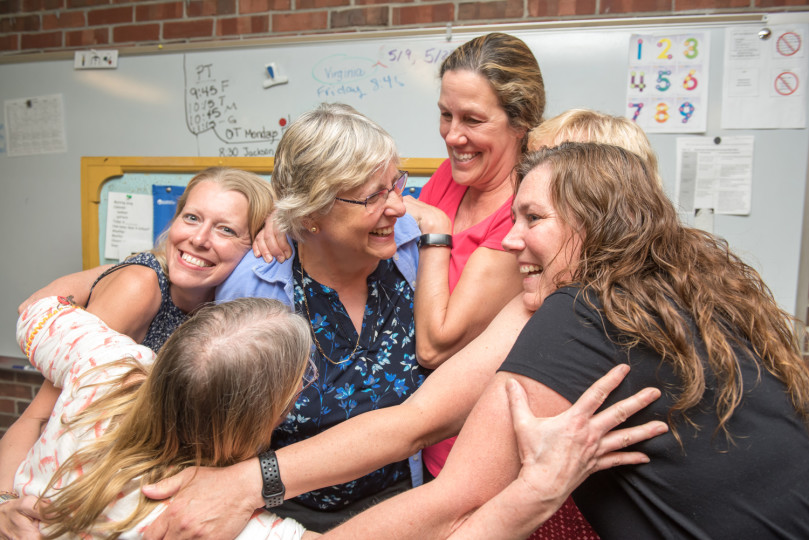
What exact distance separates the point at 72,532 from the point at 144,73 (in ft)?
7.85

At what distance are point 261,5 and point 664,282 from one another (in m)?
2.43

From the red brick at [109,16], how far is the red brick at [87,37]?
0.04 metres

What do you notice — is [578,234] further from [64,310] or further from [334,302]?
[64,310]

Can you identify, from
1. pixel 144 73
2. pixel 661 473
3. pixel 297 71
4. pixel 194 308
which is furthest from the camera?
pixel 144 73

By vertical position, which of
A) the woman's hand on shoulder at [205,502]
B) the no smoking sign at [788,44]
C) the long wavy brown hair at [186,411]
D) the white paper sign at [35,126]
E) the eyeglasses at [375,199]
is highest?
the no smoking sign at [788,44]

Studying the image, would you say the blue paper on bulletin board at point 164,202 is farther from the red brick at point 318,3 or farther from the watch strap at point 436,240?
the watch strap at point 436,240

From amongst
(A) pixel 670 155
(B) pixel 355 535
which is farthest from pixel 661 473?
(A) pixel 670 155

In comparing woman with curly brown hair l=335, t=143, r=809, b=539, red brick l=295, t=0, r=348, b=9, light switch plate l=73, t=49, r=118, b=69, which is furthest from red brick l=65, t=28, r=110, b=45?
woman with curly brown hair l=335, t=143, r=809, b=539

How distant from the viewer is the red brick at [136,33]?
9.16 ft

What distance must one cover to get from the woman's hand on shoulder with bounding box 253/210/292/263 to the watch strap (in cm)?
38

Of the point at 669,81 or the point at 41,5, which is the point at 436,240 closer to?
the point at 669,81

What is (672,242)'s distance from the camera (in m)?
1.04

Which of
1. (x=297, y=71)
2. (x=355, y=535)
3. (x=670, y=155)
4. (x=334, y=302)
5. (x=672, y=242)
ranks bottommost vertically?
(x=355, y=535)

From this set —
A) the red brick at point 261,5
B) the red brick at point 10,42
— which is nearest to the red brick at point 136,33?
the red brick at point 261,5
